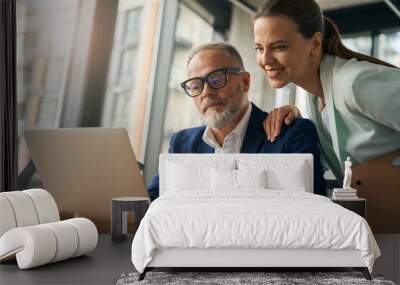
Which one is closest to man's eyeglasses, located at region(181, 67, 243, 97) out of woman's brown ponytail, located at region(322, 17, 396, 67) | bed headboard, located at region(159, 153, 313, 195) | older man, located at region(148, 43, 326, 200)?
older man, located at region(148, 43, 326, 200)

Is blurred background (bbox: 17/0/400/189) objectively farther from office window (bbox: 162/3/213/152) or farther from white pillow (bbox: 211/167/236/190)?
white pillow (bbox: 211/167/236/190)

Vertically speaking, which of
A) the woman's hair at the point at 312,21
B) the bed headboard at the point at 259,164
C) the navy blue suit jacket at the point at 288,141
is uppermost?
the woman's hair at the point at 312,21

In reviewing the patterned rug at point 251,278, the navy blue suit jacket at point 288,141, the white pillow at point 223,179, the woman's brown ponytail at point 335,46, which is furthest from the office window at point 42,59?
the patterned rug at point 251,278

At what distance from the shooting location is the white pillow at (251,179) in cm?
492

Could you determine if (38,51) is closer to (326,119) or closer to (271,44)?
(271,44)

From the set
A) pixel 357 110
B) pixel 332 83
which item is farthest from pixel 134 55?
pixel 357 110

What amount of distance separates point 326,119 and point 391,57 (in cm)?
86

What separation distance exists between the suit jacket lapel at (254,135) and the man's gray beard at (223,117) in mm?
156

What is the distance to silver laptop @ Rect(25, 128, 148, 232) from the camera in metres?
5.28

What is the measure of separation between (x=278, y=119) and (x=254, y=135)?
265 millimetres

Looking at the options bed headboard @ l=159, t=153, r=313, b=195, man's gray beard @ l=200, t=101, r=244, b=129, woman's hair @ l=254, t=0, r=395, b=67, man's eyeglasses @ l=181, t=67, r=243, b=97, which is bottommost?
bed headboard @ l=159, t=153, r=313, b=195

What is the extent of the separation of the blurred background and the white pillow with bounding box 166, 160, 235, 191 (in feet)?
1.73

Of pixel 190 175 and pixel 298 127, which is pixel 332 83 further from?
pixel 190 175

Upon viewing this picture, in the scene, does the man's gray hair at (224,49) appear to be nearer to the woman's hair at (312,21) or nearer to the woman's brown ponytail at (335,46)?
the woman's hair at (312,21)
